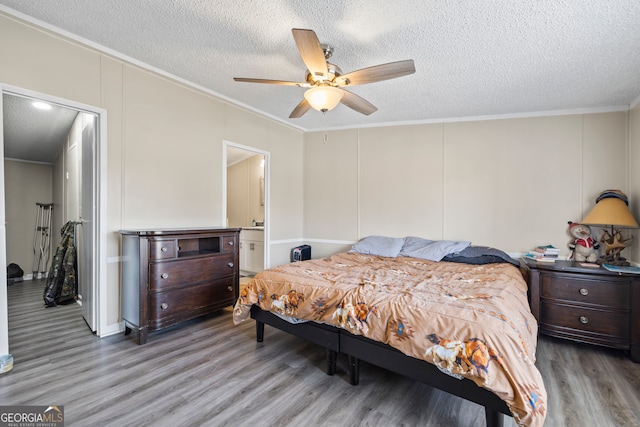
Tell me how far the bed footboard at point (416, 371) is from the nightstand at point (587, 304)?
1851mm

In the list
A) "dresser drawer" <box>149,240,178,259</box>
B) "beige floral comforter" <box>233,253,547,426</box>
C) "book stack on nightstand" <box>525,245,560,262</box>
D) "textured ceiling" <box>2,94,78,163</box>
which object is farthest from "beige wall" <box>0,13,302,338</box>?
"book stack on nightstand" <box>525,245,560,262</box>

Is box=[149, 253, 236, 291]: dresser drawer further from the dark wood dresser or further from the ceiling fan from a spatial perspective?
the ceiling fan

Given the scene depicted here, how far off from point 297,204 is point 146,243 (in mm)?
2712

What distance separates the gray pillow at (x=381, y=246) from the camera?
377cm

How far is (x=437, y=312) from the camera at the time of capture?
1.61 meters

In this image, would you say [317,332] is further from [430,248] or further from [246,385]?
[430,248]

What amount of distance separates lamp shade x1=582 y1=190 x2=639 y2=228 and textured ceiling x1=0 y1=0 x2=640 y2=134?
1.14 m

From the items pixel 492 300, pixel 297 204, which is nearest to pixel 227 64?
pixel 297 204

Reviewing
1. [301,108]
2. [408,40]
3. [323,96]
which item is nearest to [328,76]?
[323,96]

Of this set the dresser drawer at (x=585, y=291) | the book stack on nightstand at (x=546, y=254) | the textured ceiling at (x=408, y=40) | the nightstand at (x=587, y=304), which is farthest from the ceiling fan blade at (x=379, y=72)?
the book stack on nightstand at (x=546, y=254)

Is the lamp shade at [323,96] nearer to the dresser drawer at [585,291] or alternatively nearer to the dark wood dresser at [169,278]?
the dark wood dresser at [169,278]

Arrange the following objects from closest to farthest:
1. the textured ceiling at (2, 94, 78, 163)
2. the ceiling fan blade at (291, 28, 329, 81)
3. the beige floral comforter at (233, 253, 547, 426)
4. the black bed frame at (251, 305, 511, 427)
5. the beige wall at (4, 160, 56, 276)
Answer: the beige floral comforter at (233, 253, 547, 426) < the black bed frame at (251, 305, 511, 427) < the ceiling fan blade at (291, 28, 329, 81) < the textured ceiling at (2, 94, 78, 163) < the beige wall at (4, 160, 56, 276)

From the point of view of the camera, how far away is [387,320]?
5.70 feet

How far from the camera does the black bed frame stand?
56.5 inches
